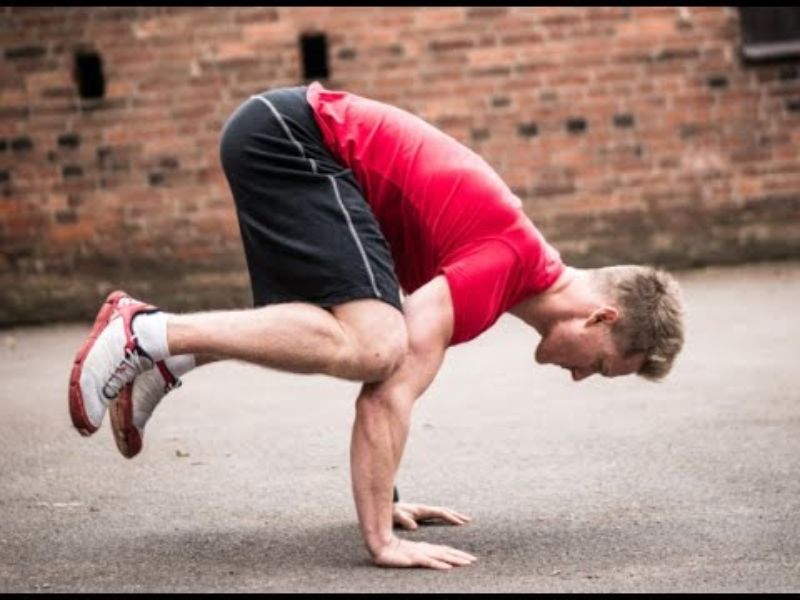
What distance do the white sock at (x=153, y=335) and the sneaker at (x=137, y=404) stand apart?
8.5 inches

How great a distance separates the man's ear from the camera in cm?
388

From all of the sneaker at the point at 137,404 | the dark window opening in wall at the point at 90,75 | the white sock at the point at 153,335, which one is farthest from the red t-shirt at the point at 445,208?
the dark window opening in wall at the point at 90,75

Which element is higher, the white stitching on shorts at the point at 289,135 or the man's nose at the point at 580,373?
the white stitching on shorts at the point at 289,135

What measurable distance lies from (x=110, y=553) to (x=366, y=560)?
2.33 ft

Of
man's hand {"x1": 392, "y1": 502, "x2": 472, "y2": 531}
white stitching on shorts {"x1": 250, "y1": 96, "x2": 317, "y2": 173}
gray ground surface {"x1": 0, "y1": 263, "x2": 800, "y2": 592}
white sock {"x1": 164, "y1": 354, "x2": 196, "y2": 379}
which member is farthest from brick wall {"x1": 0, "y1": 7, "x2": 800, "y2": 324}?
white stitching on shorts {"x1": 250, "y1": 96, "x2": 317, "y2": 173}

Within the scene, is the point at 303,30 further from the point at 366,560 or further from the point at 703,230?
the point at 366,560

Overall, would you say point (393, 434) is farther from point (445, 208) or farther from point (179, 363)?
point (179, 363)

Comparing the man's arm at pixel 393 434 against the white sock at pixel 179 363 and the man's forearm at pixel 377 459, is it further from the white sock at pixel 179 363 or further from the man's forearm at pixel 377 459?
the white sock at pixel 179 363

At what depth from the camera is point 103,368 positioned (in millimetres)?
3867

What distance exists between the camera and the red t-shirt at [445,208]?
146 inches

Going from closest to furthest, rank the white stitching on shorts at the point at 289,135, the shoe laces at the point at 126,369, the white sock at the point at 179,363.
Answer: the white stitching on shorts at the point at 289,135 → the shoe laces at the point at 126,369 → the white sock at the point at 179,363

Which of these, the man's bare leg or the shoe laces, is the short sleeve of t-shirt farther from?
the shoe laces

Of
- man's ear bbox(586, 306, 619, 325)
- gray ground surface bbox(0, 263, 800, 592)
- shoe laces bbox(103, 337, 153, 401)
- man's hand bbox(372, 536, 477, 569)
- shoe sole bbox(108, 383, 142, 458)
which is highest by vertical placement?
man's ear bbox(586, 306, 619, 325)

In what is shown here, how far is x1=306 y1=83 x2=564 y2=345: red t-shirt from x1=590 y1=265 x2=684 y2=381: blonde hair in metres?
0.17
